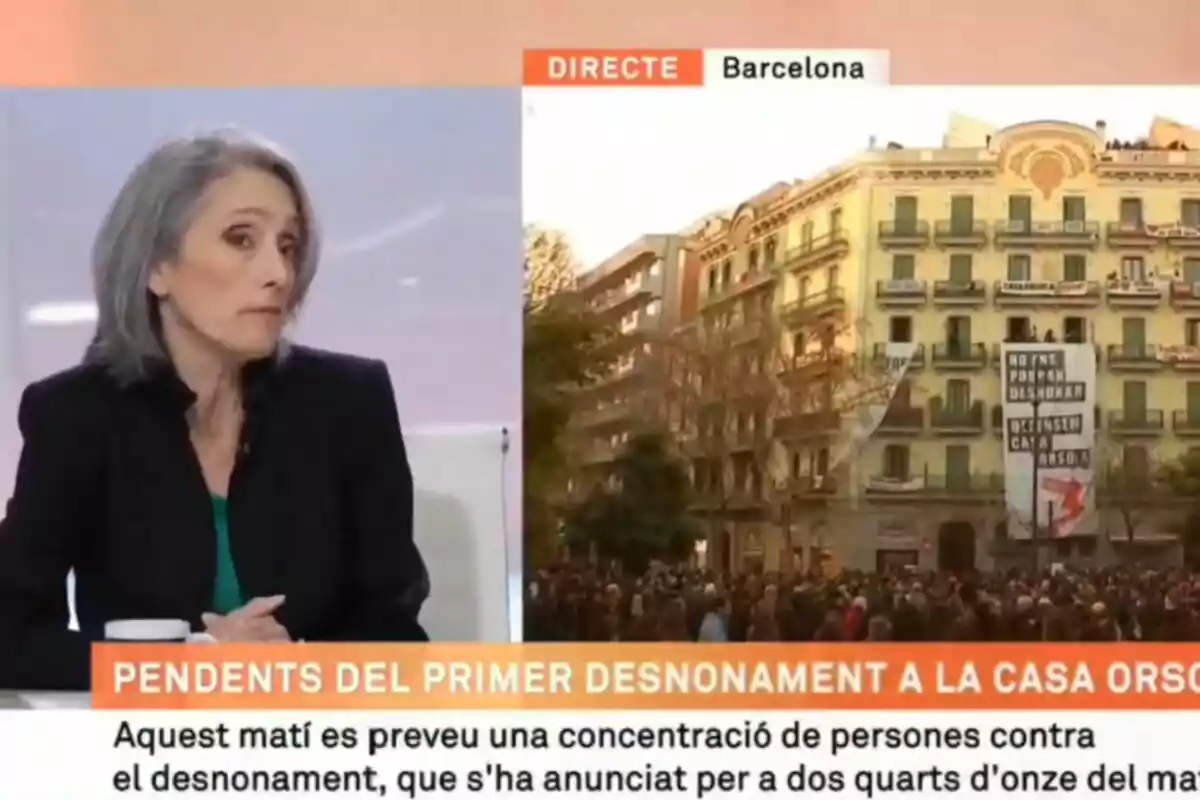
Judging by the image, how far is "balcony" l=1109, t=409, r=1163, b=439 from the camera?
1.13m

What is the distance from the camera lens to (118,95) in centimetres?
116

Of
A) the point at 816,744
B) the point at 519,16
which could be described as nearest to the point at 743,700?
the point at 816,744

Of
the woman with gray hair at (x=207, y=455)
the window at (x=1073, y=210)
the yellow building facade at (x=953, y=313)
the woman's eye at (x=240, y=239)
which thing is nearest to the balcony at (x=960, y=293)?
the yellow building facade at (x=953, y=313)

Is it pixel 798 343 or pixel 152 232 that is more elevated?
pixel 152 232

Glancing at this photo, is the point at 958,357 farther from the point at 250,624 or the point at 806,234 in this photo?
the point at 250,624

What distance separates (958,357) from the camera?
1143mm

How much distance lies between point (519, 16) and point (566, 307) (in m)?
0.30

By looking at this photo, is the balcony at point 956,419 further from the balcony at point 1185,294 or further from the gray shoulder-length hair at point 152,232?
the gray shoulder-length hair at point 152,232

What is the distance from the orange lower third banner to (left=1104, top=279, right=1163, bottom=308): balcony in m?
0.33

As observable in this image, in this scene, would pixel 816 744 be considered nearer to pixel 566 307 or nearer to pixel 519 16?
pixel 566 307

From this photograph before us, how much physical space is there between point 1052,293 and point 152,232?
876 millimetres

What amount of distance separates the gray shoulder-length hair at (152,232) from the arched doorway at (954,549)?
66cm

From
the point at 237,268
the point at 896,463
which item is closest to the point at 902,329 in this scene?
the point at 896,463

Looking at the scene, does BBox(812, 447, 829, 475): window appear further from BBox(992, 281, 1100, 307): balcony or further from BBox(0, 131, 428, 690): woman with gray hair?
BBox(0, 131, 428, 690): woman with gray hair
